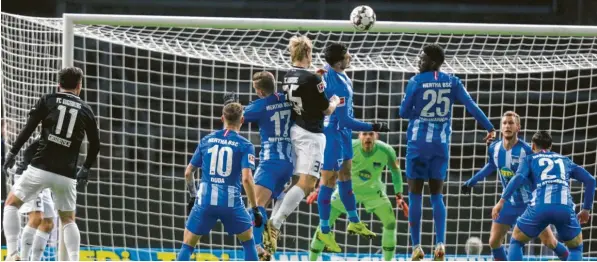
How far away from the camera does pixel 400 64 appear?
13922 millimetres

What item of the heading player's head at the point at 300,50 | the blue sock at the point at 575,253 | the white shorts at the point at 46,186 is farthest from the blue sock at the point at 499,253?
the white shorts at the point at 46,186

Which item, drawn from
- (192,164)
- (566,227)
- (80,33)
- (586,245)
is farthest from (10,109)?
(586,245)

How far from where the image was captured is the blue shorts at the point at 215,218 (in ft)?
27.2

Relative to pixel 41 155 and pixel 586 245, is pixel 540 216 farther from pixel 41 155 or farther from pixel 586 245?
pixel 586 245

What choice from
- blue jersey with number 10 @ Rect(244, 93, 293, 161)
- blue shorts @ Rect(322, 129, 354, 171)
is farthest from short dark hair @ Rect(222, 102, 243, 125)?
blue shorts @ Rect(322, 129, 354, 171)

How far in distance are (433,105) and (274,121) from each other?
147cm

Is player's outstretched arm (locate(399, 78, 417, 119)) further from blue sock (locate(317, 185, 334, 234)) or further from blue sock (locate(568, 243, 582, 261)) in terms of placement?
blue sock (locate(568, 243, 582, 261))

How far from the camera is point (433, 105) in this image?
9.41 metres

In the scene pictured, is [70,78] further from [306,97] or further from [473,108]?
[473,108]

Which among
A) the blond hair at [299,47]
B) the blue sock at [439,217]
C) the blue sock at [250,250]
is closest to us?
the blue sock at [250,250]

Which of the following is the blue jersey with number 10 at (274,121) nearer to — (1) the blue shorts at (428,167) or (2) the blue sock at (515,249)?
(1) the blue shorts at (428,167)

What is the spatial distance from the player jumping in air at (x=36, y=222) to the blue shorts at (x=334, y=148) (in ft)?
8.41

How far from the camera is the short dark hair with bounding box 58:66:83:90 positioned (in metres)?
8.66

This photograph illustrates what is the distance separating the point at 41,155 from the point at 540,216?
4.44 meters
